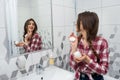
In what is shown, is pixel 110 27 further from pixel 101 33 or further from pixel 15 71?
pixel 15 71

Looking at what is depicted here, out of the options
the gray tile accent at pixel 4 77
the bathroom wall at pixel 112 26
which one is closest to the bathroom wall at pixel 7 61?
the gray tile accent at pixel 4 77

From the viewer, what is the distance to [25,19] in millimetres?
1382

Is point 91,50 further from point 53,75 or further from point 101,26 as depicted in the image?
point 101,26

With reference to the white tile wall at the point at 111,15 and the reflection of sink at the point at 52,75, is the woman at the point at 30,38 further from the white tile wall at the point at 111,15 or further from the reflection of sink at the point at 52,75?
the white tile wall at the point at 111,15

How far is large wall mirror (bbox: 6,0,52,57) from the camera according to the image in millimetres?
1250

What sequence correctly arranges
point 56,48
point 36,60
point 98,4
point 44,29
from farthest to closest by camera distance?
1. point 98,4
2. point 56,48
3. point 44,29
4. point 36,60

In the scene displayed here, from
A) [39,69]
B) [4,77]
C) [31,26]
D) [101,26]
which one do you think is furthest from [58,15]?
[4,77]

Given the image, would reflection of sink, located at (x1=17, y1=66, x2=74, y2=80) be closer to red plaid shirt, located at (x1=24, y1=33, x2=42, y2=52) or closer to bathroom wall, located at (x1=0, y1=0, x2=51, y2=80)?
bathroom wall, located at (x1=0, y1=0, x2=51, y2=80)

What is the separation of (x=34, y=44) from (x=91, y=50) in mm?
574

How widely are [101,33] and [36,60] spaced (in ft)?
2.90

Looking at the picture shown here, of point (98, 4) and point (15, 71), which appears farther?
point (98, 4)

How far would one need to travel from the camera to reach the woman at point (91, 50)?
116 centimetres

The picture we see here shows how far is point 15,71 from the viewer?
4.23 feet

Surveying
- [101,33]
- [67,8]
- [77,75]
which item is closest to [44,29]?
[67,8]
